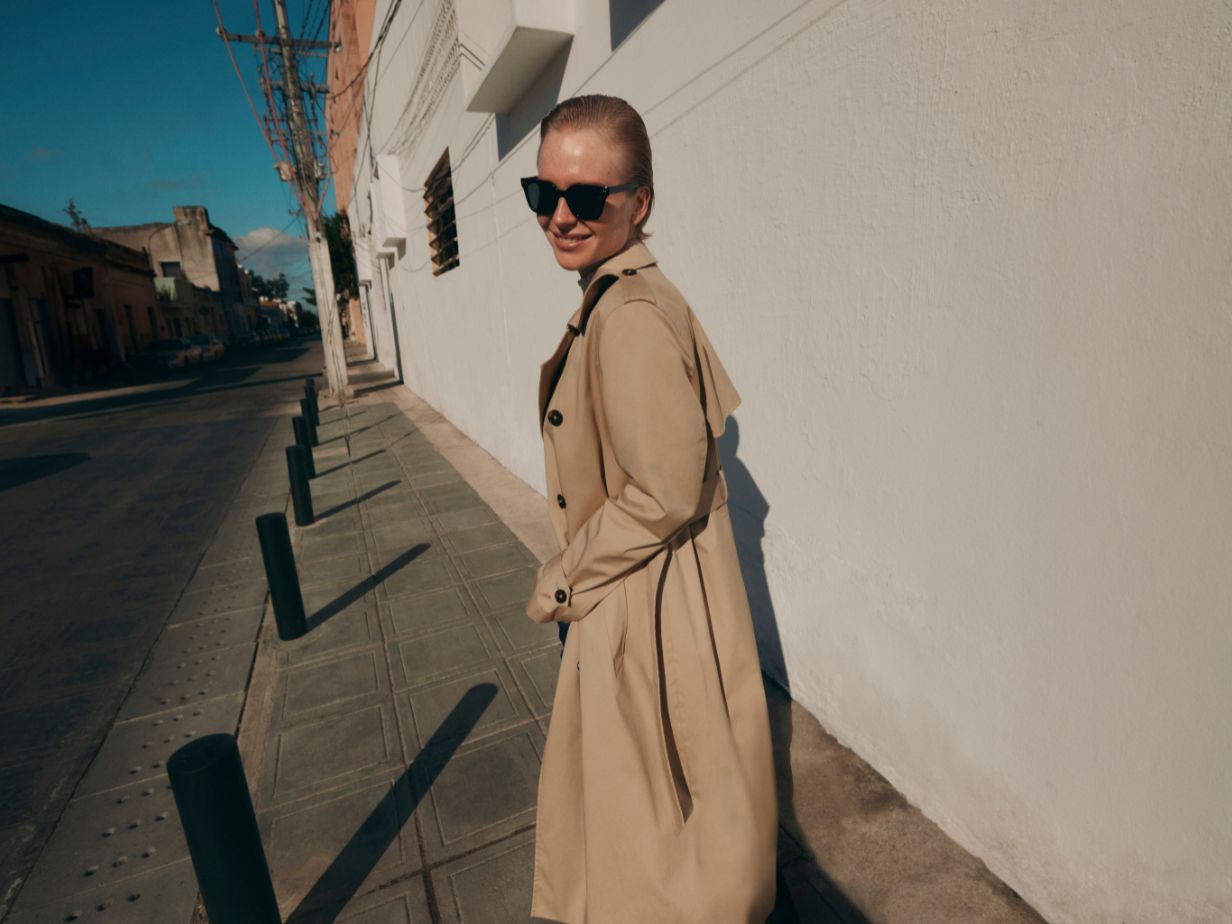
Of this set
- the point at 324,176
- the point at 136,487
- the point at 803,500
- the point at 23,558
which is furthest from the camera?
the point at 324,176

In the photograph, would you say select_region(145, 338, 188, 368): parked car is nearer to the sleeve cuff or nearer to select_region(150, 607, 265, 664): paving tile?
select_region(150, 607, 265, 664): paving tile

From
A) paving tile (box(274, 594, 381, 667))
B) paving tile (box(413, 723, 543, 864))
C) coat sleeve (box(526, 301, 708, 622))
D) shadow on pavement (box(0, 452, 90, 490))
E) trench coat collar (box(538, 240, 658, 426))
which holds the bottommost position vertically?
paving tile (box(413, 723, 543, 864))

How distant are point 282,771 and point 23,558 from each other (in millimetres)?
4649

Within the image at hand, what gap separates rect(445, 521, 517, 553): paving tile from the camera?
495 cm

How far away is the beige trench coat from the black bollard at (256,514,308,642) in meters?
2.73

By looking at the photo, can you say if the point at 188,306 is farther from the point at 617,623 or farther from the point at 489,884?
the point at 617,623

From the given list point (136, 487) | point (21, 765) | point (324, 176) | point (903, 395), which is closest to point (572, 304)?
point (903, 395)

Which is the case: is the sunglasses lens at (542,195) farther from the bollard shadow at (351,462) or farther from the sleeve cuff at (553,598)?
the bollard shadow at (351,462)

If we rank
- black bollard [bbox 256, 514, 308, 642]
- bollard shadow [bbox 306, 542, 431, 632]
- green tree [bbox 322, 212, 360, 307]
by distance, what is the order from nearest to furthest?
black bollard [bbox 256, 514, 308, 642]
bollard shadow [bbox 306, 542, 431, 632]
green tree [bbox 322, 212, 360, 307]

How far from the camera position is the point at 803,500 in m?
2.44

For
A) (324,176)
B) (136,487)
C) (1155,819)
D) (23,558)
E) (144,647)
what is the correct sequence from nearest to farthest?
(1155,819), (144,647), (23,558), (136,487), (324,176)

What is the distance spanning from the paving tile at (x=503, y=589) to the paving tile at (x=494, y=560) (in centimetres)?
11

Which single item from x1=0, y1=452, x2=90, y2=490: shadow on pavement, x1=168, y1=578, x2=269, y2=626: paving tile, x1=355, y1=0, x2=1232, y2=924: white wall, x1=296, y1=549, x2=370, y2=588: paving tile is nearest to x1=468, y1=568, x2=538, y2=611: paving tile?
x1=296, y1=549, x2=370, y2=588: paving tile

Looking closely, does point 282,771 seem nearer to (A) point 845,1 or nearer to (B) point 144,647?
(B) point 144,647
